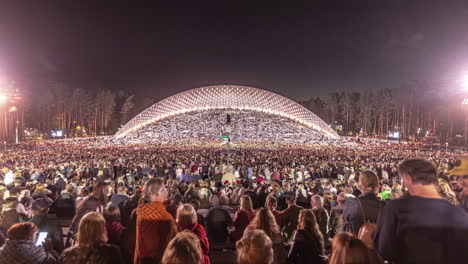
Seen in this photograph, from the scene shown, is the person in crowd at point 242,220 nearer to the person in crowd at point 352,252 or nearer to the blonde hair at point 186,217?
Answer: the blonde hair at point 186,217

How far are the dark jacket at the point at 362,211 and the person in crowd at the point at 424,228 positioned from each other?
1.44 meters

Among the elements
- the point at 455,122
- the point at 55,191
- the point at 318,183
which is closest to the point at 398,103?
the point at 455,122

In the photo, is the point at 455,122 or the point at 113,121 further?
the point at 113,121

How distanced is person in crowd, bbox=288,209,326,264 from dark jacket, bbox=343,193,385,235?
534mm

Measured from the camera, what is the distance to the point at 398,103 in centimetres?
7956

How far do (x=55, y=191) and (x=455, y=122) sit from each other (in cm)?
8508

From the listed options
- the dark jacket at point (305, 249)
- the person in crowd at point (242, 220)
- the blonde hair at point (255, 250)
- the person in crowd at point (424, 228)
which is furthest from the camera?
the person in crowd at point (242, 220)

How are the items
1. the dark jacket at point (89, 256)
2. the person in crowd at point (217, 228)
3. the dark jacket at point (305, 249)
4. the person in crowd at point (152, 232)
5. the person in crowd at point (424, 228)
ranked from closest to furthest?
the person in crowd at point (424, 228) → the dark jacket at point (89, 256) → the person in crowd at point (152, 232) → the dark jacket at point (305, 249) → the person in crowd at point (217, 228)

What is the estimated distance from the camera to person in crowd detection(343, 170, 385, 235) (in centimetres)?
381

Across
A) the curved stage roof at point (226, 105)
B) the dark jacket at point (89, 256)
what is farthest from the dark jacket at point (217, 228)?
the curved stage roof at point (226, 105)

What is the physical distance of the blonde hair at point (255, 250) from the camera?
2.63m

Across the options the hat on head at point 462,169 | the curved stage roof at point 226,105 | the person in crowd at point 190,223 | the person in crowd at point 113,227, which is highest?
the curved stage roof at point 226,105

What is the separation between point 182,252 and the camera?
242cm

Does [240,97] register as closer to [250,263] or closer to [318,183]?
[318,183]
